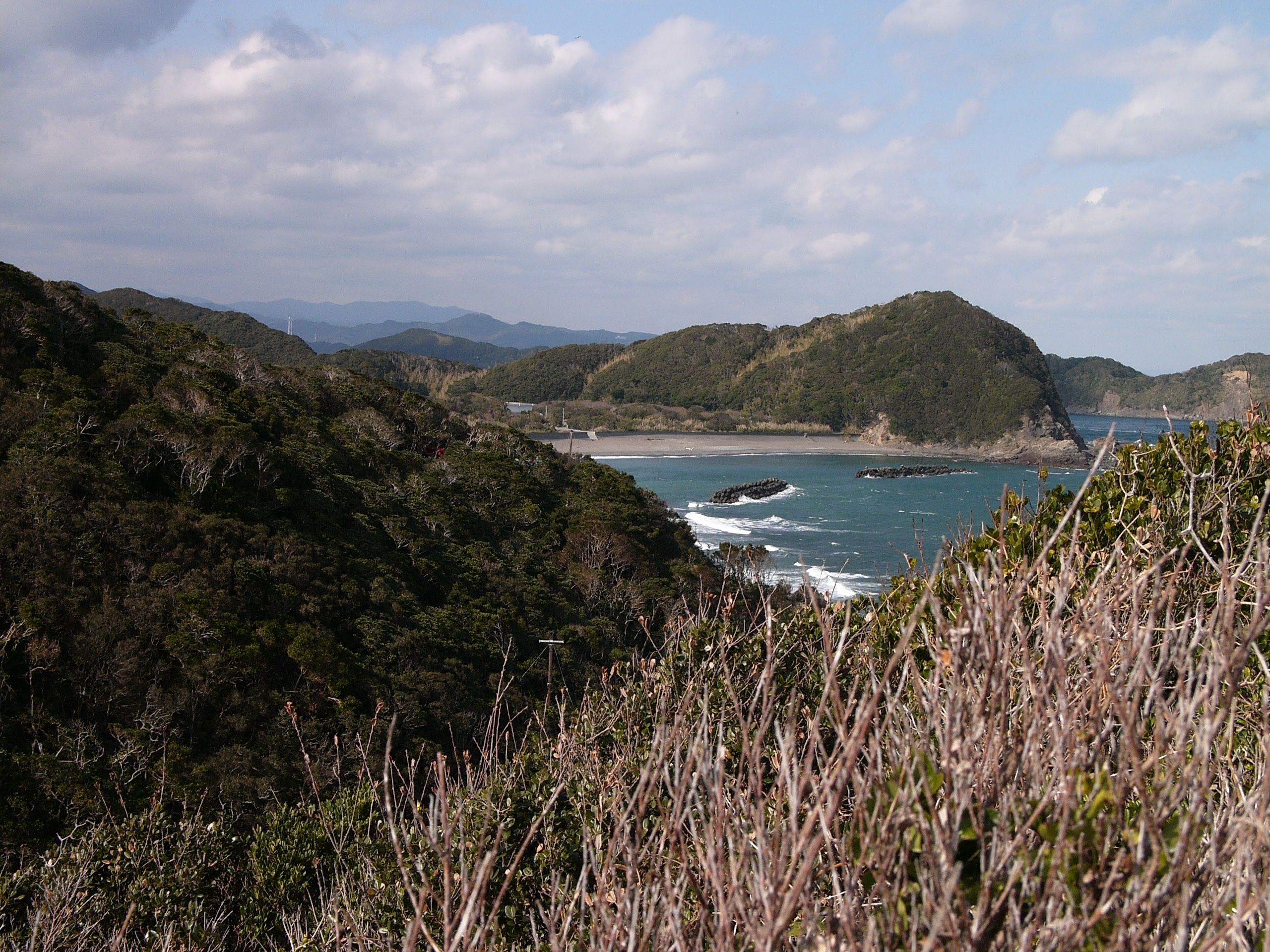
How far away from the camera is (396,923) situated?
4199 millimetres

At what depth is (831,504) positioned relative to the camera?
49219 millimetres

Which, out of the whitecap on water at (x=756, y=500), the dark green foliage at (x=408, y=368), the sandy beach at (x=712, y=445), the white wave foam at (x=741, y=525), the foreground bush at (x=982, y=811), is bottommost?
the white wave foam at (x=741, y=525)

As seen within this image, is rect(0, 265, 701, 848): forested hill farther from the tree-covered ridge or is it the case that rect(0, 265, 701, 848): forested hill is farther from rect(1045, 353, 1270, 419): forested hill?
rect(1045, 353, 1270, 419): forested hill

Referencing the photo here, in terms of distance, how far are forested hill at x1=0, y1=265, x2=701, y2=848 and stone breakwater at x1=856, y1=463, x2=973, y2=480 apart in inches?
1634

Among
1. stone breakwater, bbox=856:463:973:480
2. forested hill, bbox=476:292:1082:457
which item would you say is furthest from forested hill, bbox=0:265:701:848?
forested hill, bbox=476:292:1082:457

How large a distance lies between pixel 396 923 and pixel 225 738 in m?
7.38

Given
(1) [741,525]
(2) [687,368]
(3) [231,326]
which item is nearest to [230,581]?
(1) [741,525]

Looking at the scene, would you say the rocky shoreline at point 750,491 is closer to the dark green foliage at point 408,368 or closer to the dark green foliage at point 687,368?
the dark green foliage at point 687,368

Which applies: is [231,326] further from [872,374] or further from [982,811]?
[982,811]

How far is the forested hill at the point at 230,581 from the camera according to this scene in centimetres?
988

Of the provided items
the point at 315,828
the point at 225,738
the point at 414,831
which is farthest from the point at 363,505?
the point at 414,831

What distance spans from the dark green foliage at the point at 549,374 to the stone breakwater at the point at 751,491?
61182 mm

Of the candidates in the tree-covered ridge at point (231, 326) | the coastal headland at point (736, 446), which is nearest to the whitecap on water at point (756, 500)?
the coastal headland at point (736, 446)

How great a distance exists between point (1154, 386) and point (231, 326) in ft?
393
